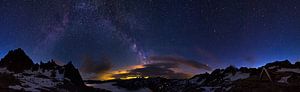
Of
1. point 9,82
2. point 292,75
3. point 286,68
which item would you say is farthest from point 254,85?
point 9,82

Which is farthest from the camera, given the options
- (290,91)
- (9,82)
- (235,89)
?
(235,89)

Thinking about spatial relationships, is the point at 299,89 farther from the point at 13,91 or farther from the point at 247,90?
the point at 13,91

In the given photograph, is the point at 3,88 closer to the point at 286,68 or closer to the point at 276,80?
the point at 276,80

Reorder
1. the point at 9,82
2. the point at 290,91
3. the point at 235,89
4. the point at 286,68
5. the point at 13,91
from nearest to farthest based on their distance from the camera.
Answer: the point at 13,91 < the point at 290,91 < the point at 9,82 < the point at 235,89 < the point at 286,68

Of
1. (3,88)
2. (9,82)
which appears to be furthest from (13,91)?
(9,82)

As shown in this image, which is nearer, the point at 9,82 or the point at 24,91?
the point at 24,91

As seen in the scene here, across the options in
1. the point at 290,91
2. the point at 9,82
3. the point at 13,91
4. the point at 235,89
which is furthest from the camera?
the point at 235,89

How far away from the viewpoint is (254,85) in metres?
154

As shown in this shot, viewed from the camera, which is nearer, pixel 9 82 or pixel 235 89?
pixel 9 82

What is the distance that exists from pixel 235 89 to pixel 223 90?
10779mm

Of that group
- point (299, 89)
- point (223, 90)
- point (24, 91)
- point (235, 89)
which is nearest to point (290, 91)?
point (299, 89)

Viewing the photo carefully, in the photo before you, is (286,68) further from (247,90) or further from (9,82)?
(9,82)

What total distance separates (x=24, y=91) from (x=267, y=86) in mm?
103580

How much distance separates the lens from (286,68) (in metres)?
176
